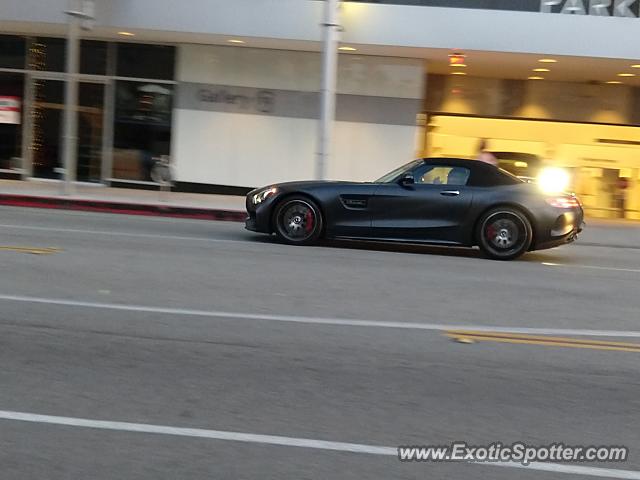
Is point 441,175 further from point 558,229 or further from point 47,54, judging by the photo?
point 47,54

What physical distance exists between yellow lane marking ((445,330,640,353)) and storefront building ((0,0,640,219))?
12.2 metres

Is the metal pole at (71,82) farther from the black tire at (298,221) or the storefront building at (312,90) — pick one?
the black tire at (298,221)

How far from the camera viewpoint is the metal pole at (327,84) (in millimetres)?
17062

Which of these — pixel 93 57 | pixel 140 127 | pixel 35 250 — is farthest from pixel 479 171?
pixel 93 57

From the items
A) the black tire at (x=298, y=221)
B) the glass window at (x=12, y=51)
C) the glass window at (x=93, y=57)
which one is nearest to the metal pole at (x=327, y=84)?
the black tire at (x=298, y=221)

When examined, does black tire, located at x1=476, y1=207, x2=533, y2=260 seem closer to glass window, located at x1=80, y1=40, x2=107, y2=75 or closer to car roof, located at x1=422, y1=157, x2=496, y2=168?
car roof, located at x1=422, y1=157, x2=496, y2=168

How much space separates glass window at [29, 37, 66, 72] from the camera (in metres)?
21.9

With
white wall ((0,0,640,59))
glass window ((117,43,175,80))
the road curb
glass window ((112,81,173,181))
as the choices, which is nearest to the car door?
the road curb

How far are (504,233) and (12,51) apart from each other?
15408mm

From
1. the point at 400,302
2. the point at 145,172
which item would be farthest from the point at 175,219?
the point at 400,302

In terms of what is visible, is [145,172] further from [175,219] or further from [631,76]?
[631,76]

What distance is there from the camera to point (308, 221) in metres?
12.5

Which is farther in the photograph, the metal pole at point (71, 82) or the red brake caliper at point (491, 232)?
the metal pole at point (71, 82)

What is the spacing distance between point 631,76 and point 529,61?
3122 millimetres
